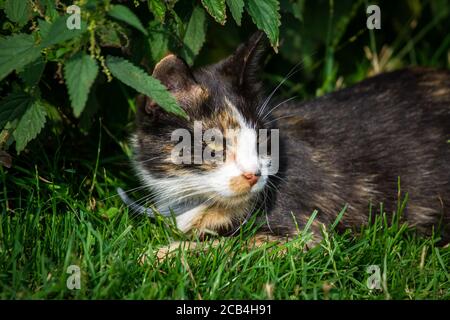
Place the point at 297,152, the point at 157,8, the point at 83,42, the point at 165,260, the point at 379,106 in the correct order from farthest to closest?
the point at 379,106 → the point at 297,152 → the point at 157,8 → the point at 165,260 → the point at 83,42

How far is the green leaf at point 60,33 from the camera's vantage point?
8.91 ft

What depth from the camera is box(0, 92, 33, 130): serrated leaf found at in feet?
10.4

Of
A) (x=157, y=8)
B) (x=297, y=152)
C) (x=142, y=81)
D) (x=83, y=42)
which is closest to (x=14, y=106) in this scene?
(x=83, y=42)

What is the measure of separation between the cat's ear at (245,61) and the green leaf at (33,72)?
890 millimetres

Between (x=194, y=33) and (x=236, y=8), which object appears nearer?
(x=236, y=8)

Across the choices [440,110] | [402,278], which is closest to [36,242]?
[402,278]

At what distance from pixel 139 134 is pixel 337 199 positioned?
1.08 m

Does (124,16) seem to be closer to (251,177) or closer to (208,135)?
(208,135)

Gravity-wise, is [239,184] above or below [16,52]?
below

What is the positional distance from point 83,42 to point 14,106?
1.84ft

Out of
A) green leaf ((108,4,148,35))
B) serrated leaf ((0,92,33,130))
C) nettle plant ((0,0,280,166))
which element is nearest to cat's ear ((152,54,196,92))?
nettle plant ((0,0,280,166))

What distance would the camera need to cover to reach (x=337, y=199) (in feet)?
12.2

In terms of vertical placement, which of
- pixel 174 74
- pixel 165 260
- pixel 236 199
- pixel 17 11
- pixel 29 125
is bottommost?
pixel 165 260

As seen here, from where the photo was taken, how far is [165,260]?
3018 mm
